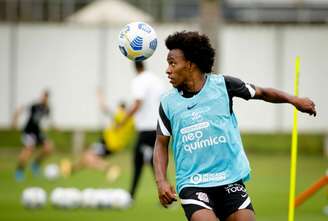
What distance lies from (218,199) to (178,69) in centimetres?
117

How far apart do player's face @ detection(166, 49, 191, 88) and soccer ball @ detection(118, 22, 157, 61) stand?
3.07 ft

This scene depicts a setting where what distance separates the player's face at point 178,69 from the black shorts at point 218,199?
923 millimetres

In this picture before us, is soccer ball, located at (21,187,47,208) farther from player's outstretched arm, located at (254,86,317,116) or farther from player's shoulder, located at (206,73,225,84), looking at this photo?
player's outstretched arm, located at (254,86,317,116)

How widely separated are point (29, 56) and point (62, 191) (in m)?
18.1

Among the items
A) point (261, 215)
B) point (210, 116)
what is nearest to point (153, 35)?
point (210, 116)

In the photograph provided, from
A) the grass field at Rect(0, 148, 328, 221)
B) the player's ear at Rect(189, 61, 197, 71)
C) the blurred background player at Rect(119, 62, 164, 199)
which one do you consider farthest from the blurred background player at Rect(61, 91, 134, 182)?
the player's ear at Rect(189, 61, 197, 71)

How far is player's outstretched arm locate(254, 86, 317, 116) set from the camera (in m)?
8.60

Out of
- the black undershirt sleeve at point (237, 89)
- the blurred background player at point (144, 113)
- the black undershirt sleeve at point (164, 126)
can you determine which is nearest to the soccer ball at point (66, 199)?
the blurred background player at point (144, 113)

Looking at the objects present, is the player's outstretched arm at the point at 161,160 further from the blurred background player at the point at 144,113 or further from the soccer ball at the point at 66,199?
the soccer ball at the point at 66,199

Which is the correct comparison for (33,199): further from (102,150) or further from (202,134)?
(202,134)

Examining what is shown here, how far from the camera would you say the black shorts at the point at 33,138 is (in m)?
24.8

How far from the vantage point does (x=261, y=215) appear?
1522 cm

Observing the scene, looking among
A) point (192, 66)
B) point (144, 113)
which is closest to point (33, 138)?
point (144, 113)

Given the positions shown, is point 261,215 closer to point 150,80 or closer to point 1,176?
point 150,80
